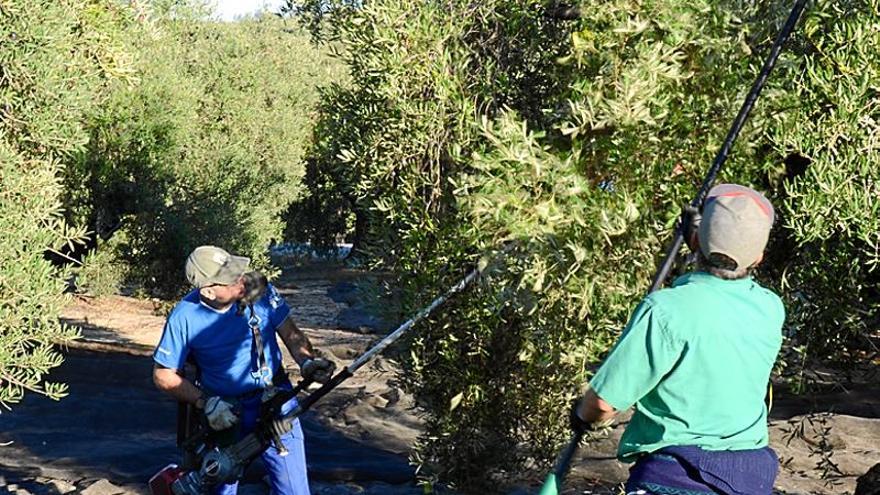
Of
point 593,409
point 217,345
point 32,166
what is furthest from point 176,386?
point 593,409

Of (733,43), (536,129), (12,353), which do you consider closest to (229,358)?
(12,353)

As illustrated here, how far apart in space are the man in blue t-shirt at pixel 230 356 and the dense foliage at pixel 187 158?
897 centimetres

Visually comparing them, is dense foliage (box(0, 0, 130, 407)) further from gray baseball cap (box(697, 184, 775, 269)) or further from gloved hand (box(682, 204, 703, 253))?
gray baseball cap (box(697, 184, 775, 269))

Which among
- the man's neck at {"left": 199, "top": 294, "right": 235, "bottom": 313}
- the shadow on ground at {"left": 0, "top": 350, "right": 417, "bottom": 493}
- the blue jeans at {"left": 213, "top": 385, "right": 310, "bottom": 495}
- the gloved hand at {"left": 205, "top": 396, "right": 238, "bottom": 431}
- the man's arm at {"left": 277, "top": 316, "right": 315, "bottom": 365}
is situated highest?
the man's neck at {"left": 199, "top": 294, "right": 235, "bottom": 313}

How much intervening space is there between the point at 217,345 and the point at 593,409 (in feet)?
10.2

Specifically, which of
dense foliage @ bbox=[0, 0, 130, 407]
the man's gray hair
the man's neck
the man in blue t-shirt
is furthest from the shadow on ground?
the man's gray hair

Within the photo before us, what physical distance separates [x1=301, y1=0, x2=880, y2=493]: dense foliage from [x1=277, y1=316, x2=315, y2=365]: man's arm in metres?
1.06

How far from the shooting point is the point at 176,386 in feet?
19.0

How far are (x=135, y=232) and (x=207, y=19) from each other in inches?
275

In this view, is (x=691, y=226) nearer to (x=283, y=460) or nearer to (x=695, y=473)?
(x=695, y=473)

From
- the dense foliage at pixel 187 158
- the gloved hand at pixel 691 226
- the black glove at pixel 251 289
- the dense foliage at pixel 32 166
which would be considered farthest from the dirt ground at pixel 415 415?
the gloved hand at pixel 691 226

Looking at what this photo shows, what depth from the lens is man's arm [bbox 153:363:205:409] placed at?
5.78 metres

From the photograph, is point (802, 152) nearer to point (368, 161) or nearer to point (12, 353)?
point (368, 161)

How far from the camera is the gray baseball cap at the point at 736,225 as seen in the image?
3.19 metres
